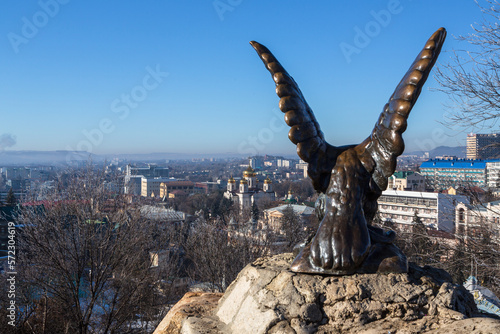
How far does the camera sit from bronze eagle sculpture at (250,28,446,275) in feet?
11.7

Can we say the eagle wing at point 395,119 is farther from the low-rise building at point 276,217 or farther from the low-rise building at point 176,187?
the low-rise building at point 176,187

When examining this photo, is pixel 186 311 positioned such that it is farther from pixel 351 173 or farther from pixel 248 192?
pixel 248 192

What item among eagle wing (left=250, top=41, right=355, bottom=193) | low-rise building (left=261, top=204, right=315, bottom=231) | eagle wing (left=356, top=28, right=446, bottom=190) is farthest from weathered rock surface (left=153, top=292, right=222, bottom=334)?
low-rise building (left=261, top=204, right=315, bottom=231)

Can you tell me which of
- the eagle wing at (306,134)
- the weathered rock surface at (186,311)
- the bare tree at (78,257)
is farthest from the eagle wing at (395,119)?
the bare tree at (78,257)

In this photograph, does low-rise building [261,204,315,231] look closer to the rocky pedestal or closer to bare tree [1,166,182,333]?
bare tree [1,166,182,333]

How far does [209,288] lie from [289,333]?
35.2 ft

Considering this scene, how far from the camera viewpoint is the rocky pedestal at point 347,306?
3.25 metres

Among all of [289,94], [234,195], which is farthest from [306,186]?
[289,94]

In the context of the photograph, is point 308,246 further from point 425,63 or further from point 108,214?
point 108,214

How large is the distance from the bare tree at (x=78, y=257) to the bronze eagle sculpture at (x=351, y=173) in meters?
6.51

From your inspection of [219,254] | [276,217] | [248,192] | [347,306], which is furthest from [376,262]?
[248,192]

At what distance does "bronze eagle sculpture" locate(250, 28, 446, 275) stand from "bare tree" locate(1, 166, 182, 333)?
256 inches

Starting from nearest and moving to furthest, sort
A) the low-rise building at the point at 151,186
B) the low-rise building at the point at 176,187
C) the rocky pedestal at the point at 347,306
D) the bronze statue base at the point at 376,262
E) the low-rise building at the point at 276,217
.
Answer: the rocky pedestal at the point at 347,306, the bronze statue base at the point at 376,262, the low-rise building at the point at 276,217, the low-rise building at the point at 176,187, the low-rise building at the point at 151,186

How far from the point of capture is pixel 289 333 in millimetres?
3199
